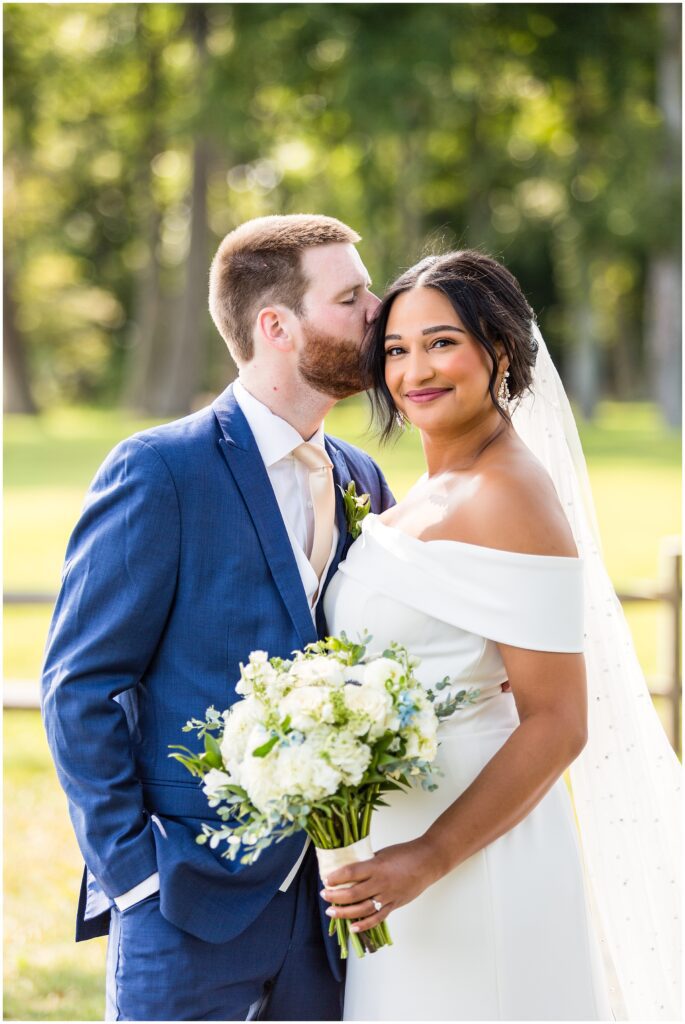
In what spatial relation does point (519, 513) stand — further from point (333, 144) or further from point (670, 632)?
point (333, 144)

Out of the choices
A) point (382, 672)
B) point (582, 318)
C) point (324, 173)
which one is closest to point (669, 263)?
point (582, 318)

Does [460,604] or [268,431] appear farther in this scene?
[268,431]

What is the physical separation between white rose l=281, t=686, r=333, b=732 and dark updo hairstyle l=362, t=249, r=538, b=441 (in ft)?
3.80

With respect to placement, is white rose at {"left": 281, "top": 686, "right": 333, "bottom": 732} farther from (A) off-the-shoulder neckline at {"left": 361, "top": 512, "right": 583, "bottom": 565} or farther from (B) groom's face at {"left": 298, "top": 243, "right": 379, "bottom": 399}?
(B) groom's face at {"left": 298, "top": 243, "right": 379, "bottom": 399}

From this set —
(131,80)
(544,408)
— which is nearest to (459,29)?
(131,80)

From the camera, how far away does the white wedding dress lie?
3.11 m

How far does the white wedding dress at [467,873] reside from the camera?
311 centimetres

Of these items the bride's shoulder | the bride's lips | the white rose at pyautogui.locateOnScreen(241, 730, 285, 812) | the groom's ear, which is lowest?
the white rose at pyautogui.locateOnScreen(241, 730, 285, 812)

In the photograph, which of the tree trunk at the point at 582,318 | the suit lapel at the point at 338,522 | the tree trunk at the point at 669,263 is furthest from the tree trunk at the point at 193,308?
the suit lapel at the point at 338,522

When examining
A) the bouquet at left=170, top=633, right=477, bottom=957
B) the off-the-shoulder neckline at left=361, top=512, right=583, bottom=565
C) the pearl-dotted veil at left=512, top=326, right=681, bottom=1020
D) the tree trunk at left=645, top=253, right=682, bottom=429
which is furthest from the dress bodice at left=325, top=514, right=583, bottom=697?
the tree trunk at left=645, top=253, right=682, bottom=429

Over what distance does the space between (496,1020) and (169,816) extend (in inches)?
40.3

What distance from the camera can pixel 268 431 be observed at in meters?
3.43

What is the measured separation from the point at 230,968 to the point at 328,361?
5.61 feet

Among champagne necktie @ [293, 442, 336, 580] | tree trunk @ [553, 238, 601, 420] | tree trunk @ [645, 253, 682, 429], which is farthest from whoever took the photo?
tree trunk @ [553, 238, 601, 420]
